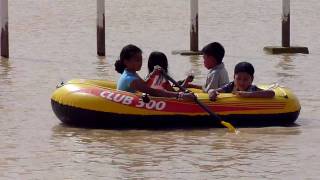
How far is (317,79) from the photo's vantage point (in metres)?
18.1

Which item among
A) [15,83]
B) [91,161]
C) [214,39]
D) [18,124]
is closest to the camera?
[91,161]

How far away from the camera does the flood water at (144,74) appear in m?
10.7

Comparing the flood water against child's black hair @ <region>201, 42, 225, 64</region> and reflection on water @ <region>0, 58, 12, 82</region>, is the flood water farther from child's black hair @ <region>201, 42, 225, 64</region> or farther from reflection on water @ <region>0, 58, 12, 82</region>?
child's black hair @ <region>201, 42, 225, 64</region>

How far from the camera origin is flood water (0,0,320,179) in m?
10.7

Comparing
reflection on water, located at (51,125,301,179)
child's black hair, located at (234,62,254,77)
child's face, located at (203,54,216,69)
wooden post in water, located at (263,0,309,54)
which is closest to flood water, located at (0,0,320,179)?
reflection on water, located at (51,125,301,179)

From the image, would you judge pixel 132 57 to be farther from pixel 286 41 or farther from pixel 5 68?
pixel 286 41

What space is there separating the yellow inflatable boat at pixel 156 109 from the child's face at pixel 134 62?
324 millimetres

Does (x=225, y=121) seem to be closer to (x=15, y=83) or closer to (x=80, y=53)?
(x=15, y=83)

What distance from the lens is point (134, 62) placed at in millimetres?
13047

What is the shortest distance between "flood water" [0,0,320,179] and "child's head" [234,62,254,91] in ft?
1.82

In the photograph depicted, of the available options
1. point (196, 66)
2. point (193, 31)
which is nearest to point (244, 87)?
point (196, 66)

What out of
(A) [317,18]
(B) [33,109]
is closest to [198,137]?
(B) [33,109]

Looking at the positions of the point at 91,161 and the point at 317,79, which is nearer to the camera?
the point at 91,161

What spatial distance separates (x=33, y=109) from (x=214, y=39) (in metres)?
12.6
